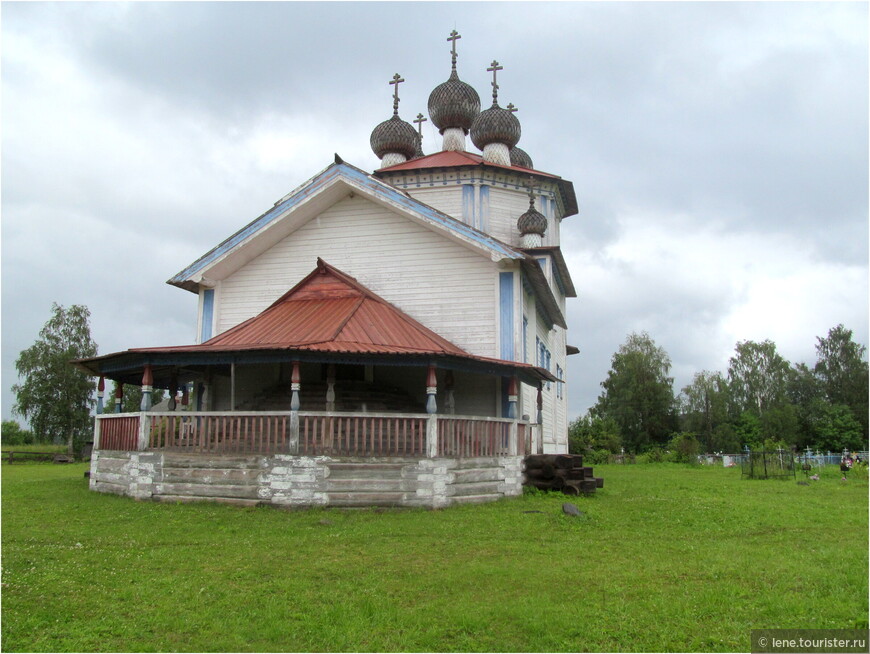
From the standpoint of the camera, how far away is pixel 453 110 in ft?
81.0

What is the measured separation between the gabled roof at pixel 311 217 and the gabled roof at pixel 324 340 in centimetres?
158

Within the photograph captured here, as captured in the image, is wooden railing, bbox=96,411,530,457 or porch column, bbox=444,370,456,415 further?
porch column, bbox=444,370,456,415

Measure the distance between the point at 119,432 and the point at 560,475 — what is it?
897 centimetres

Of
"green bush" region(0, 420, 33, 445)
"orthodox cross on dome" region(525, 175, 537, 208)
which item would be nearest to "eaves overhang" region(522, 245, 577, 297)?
"orthodox cross on dome" region(525, 175, 537, 208)

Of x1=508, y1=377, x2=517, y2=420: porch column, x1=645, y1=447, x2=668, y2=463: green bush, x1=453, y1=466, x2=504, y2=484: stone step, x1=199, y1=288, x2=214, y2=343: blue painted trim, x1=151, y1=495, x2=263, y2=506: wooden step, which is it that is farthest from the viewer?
x1=645, y1=447, x2=668, y2=463: green bush

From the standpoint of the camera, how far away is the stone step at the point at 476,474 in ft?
43.1

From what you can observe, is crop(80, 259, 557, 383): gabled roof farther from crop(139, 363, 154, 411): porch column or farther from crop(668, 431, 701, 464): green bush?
crop(668, 431, 701, 464): green bush

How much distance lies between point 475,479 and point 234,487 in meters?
4.33

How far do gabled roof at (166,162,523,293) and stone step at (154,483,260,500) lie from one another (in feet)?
20.3

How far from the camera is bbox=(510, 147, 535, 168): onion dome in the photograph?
2671cm

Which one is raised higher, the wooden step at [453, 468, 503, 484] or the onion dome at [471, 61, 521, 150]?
the onion dome at [471, 61, 521, 150]

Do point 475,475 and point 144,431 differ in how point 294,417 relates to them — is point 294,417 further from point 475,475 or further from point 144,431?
point 475,475

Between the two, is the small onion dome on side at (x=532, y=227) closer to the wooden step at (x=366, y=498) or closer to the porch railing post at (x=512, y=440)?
the porch railing post at (x=512, y=440)

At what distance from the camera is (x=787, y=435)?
5256 cm
